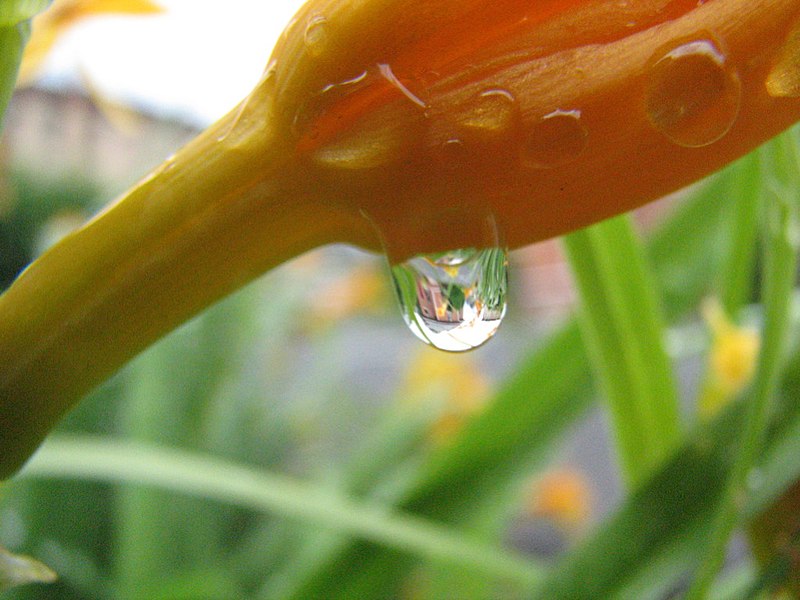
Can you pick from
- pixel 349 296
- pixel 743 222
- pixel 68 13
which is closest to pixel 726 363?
pixel 743 222

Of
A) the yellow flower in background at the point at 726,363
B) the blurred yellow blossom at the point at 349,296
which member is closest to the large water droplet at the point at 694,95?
the yellow flower in background at the point at 726,363

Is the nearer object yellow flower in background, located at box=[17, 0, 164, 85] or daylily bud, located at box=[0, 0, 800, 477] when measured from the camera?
daylily bud, located at box=[0, 0, 800, 477]

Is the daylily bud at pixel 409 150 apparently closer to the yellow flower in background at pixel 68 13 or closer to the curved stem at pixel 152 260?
the curved stem at pixel 152 260

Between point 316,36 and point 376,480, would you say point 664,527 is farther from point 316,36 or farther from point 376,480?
point 376,480

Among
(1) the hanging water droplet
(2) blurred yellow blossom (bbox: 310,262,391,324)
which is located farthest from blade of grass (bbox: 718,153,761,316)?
(2) blurred yellow blossom (bbox: 310,262,391,324)

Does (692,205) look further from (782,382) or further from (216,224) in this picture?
(216,224)

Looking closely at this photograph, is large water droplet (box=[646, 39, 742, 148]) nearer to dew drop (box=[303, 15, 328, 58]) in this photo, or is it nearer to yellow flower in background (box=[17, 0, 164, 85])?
dew drop (box=[303, 15, 328, 58])

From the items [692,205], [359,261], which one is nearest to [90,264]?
[692,205]
